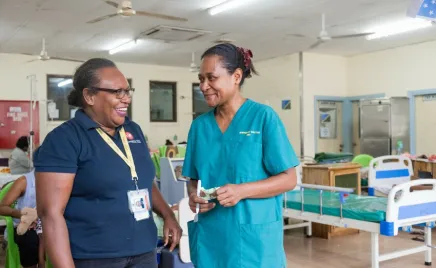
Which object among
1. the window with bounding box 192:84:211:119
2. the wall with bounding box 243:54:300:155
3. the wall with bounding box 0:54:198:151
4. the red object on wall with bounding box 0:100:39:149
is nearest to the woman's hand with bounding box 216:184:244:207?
the wall with bounding box 243:54:300:155

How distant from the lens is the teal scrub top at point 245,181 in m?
1.57

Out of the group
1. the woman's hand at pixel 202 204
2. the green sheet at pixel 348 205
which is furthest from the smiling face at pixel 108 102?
the green sheet at pixel 348 205

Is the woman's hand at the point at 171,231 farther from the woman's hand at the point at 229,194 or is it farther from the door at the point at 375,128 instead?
the door at the point at 375,128

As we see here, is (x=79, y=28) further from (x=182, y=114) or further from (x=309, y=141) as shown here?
(x=309, y=141)

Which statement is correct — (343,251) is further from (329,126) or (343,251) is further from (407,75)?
(329,126)

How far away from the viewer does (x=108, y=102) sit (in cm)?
162

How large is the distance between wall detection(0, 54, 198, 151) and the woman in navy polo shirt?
27.9 feet

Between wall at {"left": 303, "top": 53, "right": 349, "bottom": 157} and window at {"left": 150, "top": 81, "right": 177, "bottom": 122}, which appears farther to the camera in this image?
window at {"left": 150, "top": 81, "right": 177, "bottom": 122}

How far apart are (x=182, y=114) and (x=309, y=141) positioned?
136 inches

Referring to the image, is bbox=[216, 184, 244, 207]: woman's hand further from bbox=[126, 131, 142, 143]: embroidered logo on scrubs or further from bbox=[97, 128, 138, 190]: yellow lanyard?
bbox=[126, 131, 142, 143]: embroidered logo on scrubs

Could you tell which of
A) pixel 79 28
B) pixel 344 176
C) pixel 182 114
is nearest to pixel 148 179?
pixel 344 176

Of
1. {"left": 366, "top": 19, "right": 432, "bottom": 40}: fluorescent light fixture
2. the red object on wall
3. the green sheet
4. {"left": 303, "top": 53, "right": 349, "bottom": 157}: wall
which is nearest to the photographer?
the green sheet

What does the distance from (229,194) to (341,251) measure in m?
3.68

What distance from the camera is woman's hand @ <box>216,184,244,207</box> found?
4.79 feet
